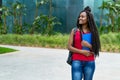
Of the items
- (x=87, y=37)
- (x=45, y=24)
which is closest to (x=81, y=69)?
(x=87, y=37)

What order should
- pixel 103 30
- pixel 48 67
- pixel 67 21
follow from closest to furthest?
pixel 48 67 → pixel 103 30 → pixel 67 21

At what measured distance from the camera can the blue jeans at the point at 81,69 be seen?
18.5 ft

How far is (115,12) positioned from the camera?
24719 millimetres

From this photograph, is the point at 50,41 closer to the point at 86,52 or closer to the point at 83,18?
the point at 83,18

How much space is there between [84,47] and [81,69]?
0.32 meters

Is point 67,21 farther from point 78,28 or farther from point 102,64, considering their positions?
point 78,28

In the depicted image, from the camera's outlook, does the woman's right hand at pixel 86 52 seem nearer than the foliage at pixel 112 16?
Yes

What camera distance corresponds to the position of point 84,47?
18.7 feet

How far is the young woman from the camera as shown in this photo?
5.64 meters

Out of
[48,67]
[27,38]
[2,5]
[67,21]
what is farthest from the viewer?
[2,5]

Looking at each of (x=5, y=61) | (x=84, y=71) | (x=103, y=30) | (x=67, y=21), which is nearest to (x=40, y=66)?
(x=5, y=61)

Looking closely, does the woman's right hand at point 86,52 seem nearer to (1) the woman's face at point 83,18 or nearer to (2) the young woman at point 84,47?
(2) the young woman at point 84,47

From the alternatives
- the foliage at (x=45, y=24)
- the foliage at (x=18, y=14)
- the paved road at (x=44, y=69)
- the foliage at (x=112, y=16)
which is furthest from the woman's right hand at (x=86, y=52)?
the foliage at (x=18, y=14)

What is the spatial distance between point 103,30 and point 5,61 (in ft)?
37.7
